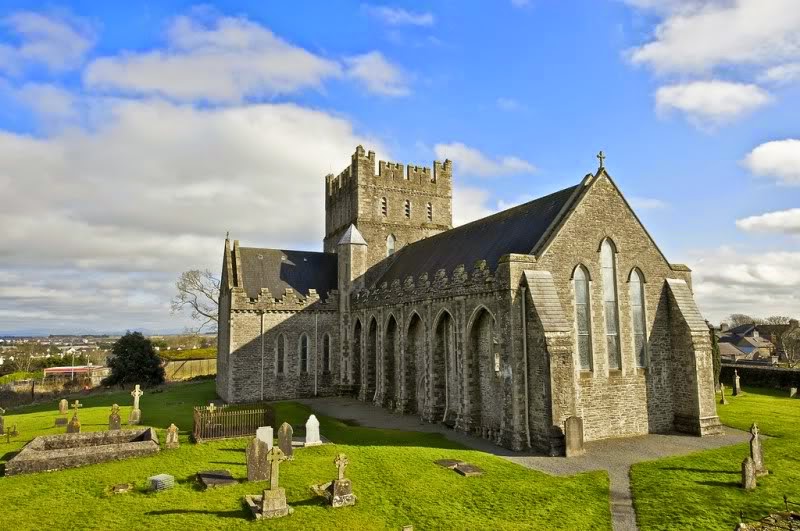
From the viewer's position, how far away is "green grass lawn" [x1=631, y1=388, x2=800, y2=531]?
1265 centimetres

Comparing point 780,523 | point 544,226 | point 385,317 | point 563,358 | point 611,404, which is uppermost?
point 544,226

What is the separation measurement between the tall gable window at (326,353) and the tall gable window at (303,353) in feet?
4.09

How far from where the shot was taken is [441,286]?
25250 mm

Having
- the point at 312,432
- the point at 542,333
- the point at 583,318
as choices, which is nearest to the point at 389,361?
the point at 312,432

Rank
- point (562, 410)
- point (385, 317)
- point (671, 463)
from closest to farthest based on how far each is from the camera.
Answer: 1. point (671, 463)
2. point (562, 410)
3. point (385, 317)

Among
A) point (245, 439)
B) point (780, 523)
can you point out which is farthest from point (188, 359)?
point (780, 523)

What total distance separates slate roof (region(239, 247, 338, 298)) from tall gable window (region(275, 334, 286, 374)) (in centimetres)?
317

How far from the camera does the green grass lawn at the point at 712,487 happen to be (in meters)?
12.6

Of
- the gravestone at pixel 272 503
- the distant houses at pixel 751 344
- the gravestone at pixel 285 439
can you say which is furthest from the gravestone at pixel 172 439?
the distant houses at pixel 751 344

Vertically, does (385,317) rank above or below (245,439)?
above

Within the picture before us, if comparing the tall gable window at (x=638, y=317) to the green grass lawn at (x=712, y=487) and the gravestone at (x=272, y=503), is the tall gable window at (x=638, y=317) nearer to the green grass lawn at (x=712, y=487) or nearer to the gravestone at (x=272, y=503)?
the green grass lawn at (x=712, y=487)

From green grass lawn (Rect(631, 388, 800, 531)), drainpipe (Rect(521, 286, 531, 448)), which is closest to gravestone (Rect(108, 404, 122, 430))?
drainpipe (Rect(521, 286, 531, 448))

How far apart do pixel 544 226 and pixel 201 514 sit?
672 inches

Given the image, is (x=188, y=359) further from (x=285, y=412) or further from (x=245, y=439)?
(x=245, y=439)
